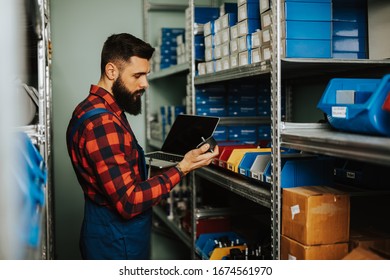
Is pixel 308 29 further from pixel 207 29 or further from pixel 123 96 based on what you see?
pixel 207 29

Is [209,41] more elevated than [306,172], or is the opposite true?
[209,41]

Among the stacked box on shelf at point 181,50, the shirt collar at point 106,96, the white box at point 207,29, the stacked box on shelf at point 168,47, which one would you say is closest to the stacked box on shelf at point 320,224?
the shirt collar at point 106,96

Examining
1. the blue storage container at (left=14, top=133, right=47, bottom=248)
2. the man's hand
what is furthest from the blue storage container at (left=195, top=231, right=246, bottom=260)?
the blue storage container at (left=14, top=133, right=47, bottom=248)

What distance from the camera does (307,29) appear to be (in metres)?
2.15

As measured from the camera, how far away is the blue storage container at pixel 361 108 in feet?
5.20

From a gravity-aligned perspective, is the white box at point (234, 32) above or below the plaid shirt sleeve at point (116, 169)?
above

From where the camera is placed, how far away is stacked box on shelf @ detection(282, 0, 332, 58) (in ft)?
6.92

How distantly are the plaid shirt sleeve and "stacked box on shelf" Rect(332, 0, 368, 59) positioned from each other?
1100 millimetres

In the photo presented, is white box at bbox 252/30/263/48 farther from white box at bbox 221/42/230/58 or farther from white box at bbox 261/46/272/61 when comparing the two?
white box at bbox 221/42/230/58

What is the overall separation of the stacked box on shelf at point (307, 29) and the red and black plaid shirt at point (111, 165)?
2.70 ft

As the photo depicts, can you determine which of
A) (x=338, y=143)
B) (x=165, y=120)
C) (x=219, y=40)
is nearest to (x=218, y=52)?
(x=219, y=40)

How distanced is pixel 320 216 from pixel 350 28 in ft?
3.49

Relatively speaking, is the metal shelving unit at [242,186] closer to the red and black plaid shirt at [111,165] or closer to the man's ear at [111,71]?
the red and black plaid shirt at [111,165]
